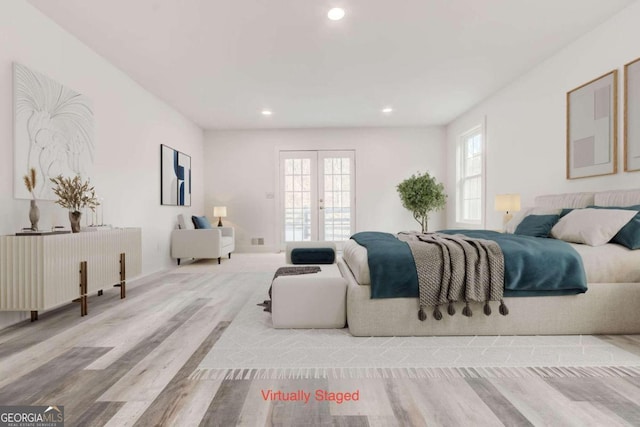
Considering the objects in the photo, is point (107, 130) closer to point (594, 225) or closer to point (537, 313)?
point (537, 313)

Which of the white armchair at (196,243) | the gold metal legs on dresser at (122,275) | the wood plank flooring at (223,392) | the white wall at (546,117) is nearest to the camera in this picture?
the wood plank flooring at (223,392)

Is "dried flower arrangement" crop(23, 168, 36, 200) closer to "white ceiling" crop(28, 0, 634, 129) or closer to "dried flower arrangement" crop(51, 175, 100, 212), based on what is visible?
"dried flower arrangement" crop(51, 175, 100, 212)

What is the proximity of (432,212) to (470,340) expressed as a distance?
5539 mm

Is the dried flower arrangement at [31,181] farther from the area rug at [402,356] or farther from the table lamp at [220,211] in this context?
the table lamp at [220,211]

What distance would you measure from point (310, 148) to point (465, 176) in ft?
10.8

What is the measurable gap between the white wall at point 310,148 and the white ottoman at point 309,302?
202 inches

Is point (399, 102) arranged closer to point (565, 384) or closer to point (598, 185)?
point (598, 185)

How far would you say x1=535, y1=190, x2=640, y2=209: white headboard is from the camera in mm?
3029

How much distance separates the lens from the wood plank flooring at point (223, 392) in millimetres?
1448

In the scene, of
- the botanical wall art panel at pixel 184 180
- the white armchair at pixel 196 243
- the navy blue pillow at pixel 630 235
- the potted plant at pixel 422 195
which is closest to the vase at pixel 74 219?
the white armchair at pixel 196 243

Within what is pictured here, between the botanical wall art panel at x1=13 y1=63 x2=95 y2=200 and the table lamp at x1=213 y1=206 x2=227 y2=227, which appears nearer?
the botanical wall art panel at x1=13 y1=63 x2=95 y2=200

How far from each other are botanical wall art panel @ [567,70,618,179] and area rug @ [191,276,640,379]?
205cm

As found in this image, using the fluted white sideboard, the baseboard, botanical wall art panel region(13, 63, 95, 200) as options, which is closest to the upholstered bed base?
the fluted white sideboard

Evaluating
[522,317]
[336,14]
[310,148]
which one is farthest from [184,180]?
[522,317]
